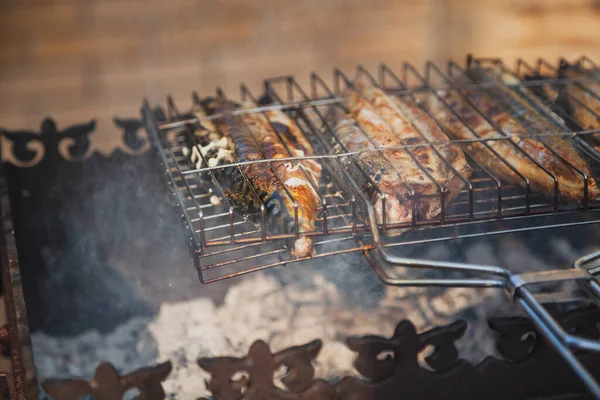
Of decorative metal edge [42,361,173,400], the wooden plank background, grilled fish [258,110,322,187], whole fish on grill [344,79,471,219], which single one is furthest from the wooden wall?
decorative metal edge [42,361,173,400]

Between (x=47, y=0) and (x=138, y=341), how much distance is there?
2.86m

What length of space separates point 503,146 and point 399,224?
628 mm

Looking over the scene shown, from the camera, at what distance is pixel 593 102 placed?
8.93ft

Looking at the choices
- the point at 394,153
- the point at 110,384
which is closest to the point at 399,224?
the point at 394,153

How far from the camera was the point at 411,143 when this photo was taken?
→ 2.44 meters

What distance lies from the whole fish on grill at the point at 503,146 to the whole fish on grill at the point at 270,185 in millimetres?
677

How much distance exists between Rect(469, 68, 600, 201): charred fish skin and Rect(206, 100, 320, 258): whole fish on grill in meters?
0.83

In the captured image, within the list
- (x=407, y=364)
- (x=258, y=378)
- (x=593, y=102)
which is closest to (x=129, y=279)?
(x=258, y=378)

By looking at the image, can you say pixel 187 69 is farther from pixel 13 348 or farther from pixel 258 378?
pixel 258 378

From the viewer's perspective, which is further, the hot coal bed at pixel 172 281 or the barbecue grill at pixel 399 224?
the hot coal bed at pixel 172 281

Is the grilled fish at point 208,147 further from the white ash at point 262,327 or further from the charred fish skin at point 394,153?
the white ash at point 262,327

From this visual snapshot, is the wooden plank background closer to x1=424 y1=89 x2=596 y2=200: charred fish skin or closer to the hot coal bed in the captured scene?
the hot coal bed

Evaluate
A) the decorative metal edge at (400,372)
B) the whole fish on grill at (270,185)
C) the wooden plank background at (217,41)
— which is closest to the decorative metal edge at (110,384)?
the decorative metal edge at (400,372)

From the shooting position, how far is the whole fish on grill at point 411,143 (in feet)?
7.02
